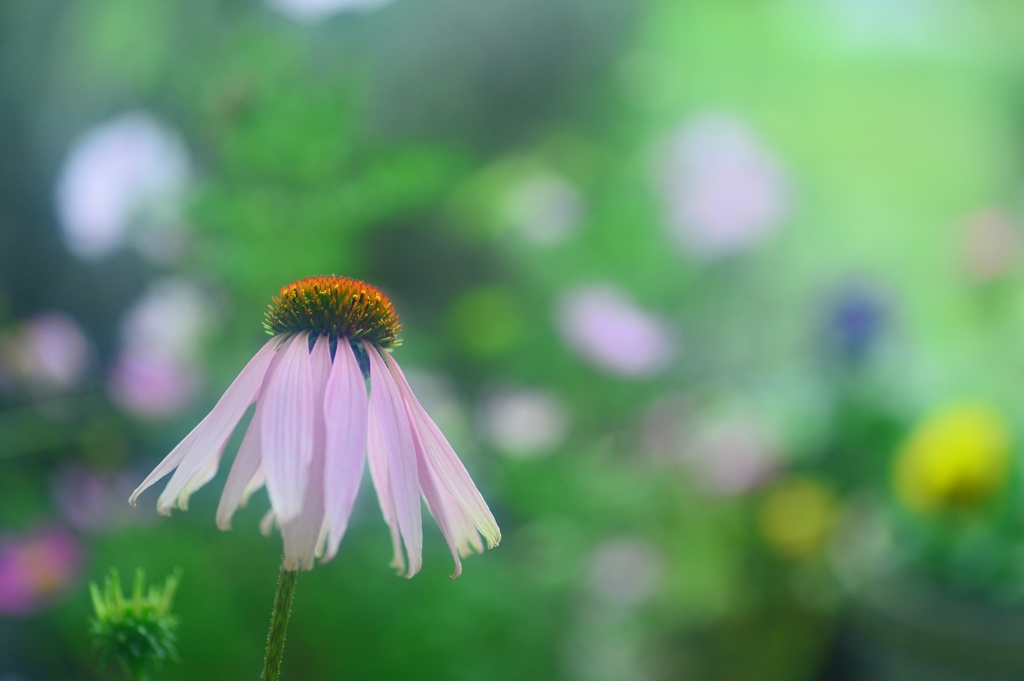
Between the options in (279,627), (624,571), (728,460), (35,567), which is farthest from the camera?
(728,460)

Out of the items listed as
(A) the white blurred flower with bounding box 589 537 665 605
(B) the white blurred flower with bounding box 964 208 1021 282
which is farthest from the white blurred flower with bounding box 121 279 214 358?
(B) the white blurred flower with bounding box 964 208 1021 282

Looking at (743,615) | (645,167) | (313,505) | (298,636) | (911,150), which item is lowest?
(313,505)

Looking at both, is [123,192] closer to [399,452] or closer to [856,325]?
[399,452]

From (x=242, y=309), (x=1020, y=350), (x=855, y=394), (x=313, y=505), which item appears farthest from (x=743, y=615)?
(x=313, y=505)

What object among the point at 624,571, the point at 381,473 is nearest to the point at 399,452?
the point at 381,473

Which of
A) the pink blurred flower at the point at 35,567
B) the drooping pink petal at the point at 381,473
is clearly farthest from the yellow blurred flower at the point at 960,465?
the drooping pink petal at the point at 381,473

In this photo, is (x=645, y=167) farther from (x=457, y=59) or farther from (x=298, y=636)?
(x=298, y=636)
